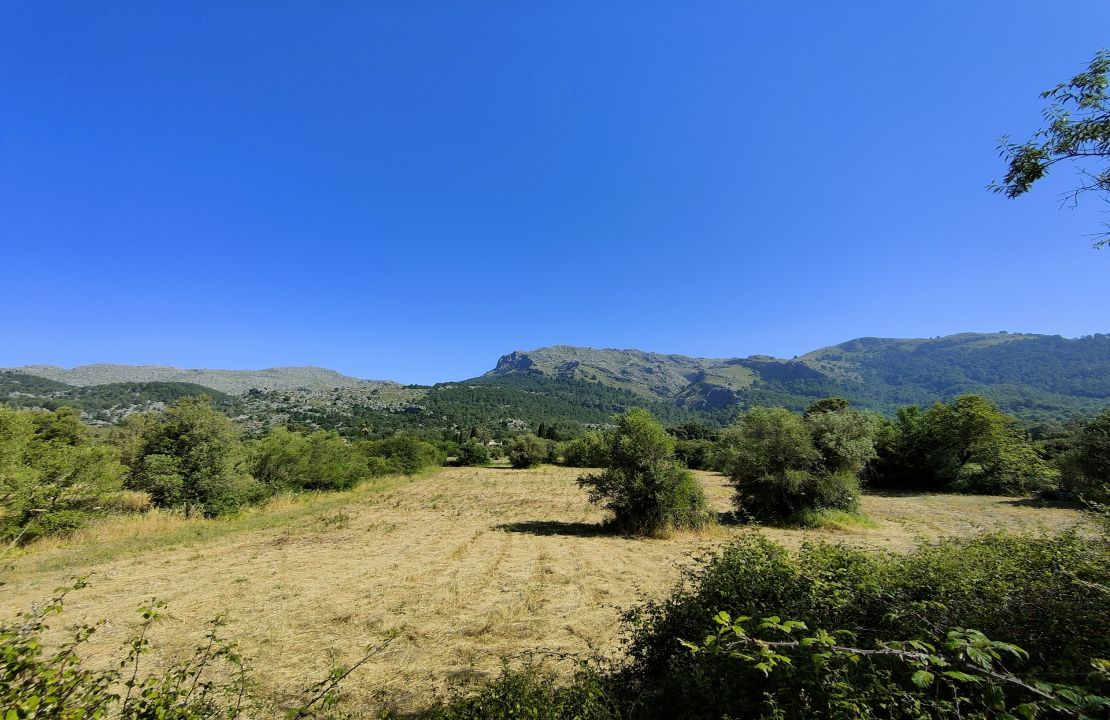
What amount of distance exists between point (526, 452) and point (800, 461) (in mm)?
41944

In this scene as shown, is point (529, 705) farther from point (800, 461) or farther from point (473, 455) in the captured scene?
point (473, 455)

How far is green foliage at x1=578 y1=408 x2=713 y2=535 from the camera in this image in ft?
50.3

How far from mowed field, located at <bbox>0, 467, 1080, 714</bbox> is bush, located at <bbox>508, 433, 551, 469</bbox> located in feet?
116

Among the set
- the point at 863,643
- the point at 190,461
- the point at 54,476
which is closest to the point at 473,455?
the point at 190,461

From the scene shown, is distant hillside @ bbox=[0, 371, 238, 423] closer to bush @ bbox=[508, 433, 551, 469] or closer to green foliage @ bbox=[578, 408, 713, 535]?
bush @ bbox=[508, 433, 551, 469]

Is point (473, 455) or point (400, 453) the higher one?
point (400, 453)

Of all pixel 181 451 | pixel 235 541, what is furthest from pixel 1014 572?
pixel 181 451

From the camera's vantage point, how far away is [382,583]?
10.4m

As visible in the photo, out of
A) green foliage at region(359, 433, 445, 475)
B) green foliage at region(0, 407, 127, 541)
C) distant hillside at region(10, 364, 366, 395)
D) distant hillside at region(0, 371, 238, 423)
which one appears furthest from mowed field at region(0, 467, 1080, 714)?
distant hillside at region(10, 364, 366, 395)

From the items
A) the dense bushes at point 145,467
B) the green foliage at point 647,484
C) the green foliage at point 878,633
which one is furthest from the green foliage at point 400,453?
the green foliage at point 878,633

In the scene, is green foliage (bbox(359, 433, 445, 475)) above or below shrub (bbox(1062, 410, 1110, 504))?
below

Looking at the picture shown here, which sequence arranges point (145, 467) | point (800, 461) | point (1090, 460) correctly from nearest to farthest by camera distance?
point (800, 461), point (145, 467), point (1090, 460)

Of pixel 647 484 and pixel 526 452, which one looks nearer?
pixel 647 484

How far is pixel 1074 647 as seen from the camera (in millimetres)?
2764
